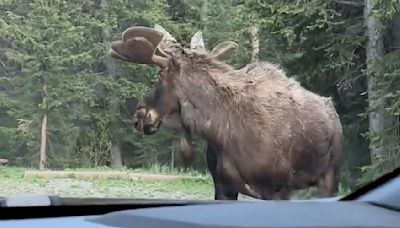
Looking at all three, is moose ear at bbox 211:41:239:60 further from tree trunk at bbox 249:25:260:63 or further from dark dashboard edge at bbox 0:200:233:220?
dark dashboard edge at bbox 0:200:233:220

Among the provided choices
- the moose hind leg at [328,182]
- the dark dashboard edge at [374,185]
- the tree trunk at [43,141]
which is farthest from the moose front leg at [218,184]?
the dark dashboard edge at [374,185]

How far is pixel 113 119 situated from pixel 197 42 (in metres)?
0.27

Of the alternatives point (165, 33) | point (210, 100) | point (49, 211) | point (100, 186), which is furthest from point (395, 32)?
point (49, 211)

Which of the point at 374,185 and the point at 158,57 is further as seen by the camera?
the point at 158,57

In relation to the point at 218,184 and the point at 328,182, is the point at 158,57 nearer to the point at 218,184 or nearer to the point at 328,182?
the point at 218,184

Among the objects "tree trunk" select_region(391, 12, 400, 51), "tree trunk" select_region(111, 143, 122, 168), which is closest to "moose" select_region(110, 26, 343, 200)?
"tree trunk" select_region(111, 143, 122, 168)

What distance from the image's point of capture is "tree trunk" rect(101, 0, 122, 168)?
188 cm

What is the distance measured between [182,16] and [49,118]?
39 cm

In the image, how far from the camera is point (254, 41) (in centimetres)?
200

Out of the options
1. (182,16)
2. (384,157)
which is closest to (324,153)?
(384,157)

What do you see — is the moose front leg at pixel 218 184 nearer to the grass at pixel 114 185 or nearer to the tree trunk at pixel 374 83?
the grass at pixel 114 185

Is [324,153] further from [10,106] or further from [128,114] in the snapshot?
[10,106]

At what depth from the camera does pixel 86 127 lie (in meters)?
1.92

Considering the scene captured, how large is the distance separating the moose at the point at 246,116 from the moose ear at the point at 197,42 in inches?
0.5
